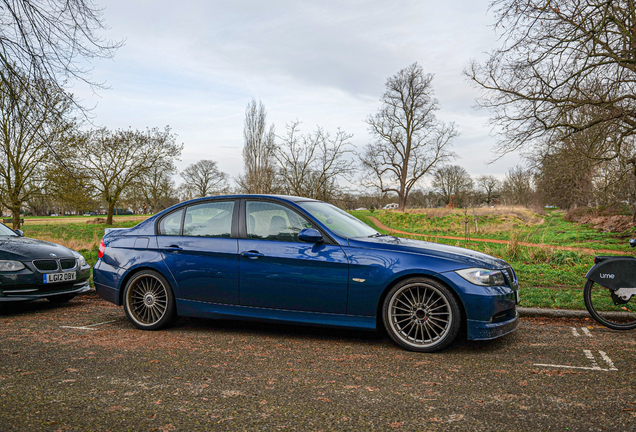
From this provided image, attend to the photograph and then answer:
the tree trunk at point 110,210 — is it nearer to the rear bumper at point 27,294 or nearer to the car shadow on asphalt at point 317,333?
the rear bumper at point 27,294

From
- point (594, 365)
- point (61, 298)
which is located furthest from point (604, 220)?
point (61, 298)

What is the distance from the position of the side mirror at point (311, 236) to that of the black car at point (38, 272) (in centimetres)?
421

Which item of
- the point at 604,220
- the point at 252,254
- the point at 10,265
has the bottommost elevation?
the point at 10,265

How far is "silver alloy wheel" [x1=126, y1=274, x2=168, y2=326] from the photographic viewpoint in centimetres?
523

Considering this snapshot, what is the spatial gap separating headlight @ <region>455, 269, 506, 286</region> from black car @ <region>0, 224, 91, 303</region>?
5.73 m

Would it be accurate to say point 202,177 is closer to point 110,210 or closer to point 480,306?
point 110,210

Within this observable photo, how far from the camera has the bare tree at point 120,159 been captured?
35463 mm

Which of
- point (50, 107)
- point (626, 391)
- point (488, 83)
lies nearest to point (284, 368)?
point (626, 391)

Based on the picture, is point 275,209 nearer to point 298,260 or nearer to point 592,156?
point 298,260

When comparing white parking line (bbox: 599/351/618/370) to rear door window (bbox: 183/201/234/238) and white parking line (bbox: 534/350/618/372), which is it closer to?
white parking line (bbox: 534/350/618/372)

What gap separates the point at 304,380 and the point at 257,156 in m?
28.1

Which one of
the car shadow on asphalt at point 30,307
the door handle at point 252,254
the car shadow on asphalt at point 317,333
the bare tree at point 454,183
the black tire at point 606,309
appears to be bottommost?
the car shadow on asphalt at point 30,307

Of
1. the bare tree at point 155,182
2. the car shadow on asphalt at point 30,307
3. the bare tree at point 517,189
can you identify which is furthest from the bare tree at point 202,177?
the car shadow on asphalt at point 30,307

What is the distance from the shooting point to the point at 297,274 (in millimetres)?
4574
